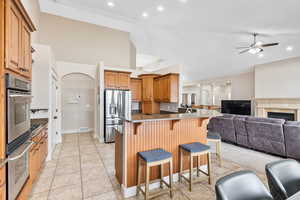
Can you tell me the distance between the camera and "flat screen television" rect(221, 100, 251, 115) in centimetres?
747

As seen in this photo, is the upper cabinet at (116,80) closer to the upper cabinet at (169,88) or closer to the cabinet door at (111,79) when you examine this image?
the cabinet door at (111,79)

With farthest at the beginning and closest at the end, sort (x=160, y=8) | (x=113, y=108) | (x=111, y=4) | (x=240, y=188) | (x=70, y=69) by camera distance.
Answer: (x=70, y=69) → (x=113, y=108) → (x=111, y=4) → (x=160, y=8) → (x=240, y=188)

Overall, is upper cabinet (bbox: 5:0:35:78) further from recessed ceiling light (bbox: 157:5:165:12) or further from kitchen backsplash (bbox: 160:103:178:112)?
kitchen backsplash (bbox: 160:103:178:112)

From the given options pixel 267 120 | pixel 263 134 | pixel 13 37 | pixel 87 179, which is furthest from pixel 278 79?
A: pixel 13 37

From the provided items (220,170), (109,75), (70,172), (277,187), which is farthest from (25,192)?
(109,75)

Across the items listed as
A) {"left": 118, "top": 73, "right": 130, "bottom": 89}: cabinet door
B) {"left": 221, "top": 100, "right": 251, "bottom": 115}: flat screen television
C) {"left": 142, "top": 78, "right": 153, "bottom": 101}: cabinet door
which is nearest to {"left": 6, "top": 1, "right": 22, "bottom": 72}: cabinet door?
{"left": 118, "top": 73, "right": 130, "bottom": 89}: cabinet door

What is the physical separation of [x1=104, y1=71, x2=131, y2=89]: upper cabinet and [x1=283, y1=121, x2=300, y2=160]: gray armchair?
14.4ft

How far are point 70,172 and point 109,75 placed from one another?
3.04m

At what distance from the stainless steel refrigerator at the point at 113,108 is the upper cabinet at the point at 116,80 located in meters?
0.29

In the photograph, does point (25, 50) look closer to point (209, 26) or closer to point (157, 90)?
point (157, 90)

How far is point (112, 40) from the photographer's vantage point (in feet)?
20.2

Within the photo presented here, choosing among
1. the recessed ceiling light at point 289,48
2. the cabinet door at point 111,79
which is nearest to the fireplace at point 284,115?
the recessed ceiling light at point 289,48

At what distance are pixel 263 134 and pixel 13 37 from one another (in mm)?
4772

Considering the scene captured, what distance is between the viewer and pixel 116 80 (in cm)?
491
